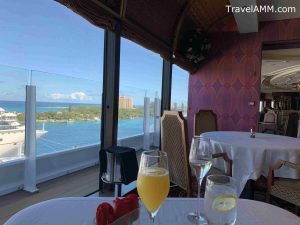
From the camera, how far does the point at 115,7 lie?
8.78 feet

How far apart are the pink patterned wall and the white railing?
2.21m

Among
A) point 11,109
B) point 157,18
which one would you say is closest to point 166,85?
point 157,18

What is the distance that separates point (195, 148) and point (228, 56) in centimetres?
505

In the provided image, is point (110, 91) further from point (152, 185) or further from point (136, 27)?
point (152, 185)

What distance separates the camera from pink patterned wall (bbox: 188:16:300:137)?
529cm

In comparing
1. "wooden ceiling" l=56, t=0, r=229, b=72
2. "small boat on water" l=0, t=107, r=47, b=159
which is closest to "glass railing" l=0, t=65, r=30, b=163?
"small boat on water" l=0, t=107, r=47, b=159

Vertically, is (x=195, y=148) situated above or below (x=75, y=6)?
below

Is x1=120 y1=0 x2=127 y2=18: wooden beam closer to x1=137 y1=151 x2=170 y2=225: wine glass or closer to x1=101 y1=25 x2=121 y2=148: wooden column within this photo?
x1=101 y1=25 x2=121 y2=148: wooden column

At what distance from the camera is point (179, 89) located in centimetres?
562

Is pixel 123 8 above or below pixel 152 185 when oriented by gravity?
above

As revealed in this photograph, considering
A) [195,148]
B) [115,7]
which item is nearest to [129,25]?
[115,7]

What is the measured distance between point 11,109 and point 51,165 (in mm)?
990

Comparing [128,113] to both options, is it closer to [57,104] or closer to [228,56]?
[57,104]

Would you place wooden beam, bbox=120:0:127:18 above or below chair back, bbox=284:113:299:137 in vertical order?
above
